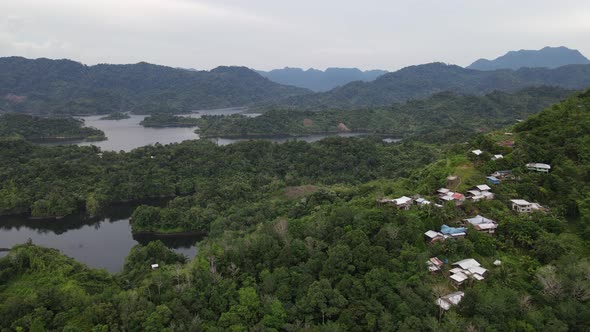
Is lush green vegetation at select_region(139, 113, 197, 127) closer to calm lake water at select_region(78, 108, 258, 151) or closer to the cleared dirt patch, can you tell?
calm lake water at select_region(78, 108, 258, 151)

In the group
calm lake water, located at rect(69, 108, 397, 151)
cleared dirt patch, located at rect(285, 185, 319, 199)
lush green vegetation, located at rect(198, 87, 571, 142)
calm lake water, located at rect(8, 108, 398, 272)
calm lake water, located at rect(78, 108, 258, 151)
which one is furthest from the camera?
lush green vegetation, located at rect(198, 87, 571, 142)

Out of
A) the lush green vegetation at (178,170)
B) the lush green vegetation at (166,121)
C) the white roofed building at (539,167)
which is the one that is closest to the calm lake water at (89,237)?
the lush green vegetation at (178,170)

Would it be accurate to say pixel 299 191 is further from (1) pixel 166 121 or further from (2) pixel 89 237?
(1) pixel 166 121

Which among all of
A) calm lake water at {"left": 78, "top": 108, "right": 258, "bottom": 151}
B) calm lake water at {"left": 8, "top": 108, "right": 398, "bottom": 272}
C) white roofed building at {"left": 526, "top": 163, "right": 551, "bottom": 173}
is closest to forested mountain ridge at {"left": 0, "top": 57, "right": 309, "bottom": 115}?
calm lake water at {"left": 78, "top": 108, "right": 258, "bottom": 151}

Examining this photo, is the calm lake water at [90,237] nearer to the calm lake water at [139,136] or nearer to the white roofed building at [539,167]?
the white roofed building at [539,167]

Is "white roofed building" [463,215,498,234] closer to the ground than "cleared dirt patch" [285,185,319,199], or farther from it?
farther from it

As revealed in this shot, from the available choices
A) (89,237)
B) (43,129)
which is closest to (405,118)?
(89,237)
